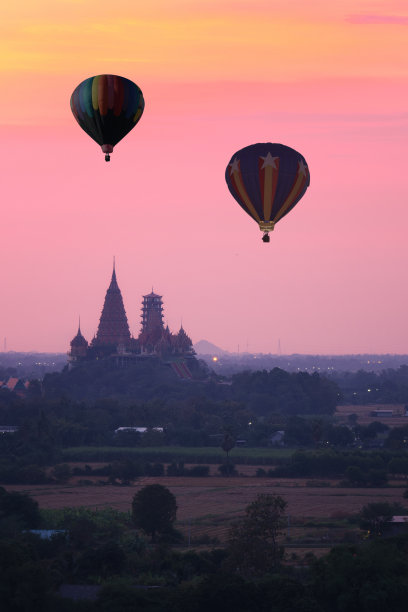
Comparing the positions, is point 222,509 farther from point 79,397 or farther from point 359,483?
point 79,397

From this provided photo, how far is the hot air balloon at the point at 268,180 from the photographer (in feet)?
198

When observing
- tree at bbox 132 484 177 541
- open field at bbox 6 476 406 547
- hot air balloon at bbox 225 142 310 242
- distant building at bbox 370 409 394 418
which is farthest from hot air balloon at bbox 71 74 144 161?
distant building at bbox 370 409 394 418

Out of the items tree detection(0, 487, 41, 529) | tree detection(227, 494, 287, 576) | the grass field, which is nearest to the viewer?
tree detection(227, 494, 287, 576)

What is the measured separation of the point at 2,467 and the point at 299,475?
22637 mm

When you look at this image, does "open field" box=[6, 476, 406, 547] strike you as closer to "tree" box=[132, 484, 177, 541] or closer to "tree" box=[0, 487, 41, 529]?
"tree" box=[132, 484, 177, 541]

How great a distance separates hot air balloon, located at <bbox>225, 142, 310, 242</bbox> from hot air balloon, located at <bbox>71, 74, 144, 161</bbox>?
28.8ft

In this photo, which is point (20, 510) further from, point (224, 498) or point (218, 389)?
point (218, 389)

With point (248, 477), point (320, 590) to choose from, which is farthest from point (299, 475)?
point (320, 590)

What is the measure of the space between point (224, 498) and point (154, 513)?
18.3 m

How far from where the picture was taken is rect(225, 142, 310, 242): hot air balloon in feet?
198

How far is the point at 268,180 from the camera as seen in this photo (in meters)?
60.3

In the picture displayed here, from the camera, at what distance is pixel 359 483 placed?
85875mm

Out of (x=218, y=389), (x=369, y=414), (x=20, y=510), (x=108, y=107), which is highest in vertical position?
(x=108, y=107)

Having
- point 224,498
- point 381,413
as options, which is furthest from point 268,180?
point 381,413
